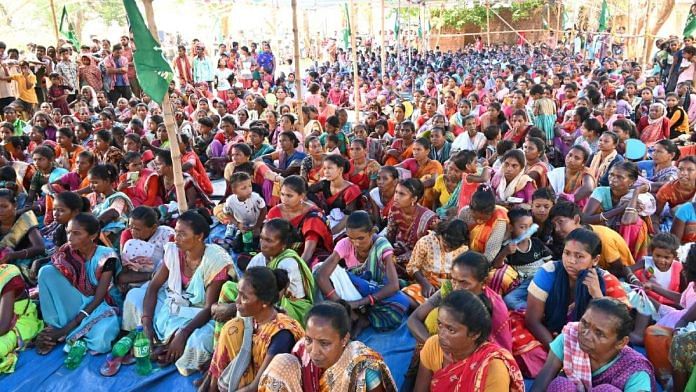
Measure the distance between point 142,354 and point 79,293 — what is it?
0.58 metres

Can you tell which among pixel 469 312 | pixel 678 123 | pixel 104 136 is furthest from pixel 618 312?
pixel 678 123

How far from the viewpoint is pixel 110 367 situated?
303 cm

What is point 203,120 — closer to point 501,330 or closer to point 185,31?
point 501,330

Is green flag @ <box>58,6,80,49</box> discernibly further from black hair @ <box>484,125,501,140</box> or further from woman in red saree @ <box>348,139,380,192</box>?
black hair @ <box>484,125,501,140</box>

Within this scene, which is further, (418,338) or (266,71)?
(266,71)

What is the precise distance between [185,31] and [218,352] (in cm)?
3186

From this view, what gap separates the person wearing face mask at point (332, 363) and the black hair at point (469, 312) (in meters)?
0.36

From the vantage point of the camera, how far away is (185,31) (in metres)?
31.5

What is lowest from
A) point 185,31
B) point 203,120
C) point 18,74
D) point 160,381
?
point 160,381

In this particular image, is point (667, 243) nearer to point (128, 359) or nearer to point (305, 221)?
point (305, 221)

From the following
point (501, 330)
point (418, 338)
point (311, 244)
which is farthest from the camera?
point (311, 244)

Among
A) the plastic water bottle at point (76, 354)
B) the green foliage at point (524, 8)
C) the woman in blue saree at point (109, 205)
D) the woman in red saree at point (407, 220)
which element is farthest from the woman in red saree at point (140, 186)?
the green foliage at point (524, 8)

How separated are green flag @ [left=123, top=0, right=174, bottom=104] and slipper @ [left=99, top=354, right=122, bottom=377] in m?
1.53

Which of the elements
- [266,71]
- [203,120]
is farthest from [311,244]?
[266,71]
